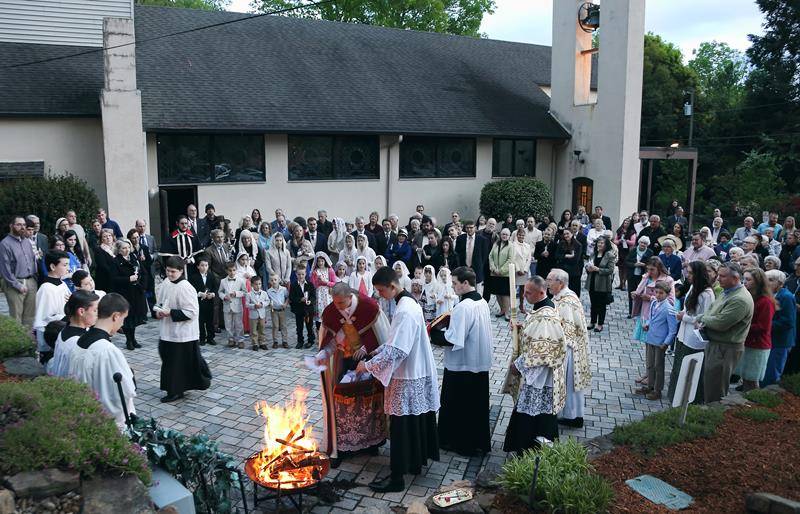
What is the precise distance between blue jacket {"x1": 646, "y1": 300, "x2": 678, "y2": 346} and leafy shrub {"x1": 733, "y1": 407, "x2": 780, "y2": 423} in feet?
4.64

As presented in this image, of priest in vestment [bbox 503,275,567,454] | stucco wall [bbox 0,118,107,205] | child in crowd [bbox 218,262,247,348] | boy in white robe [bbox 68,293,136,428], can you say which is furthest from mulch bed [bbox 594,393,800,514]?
stucco wall [bbox 0,118,107,205]

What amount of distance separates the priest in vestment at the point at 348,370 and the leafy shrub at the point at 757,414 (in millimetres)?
3936

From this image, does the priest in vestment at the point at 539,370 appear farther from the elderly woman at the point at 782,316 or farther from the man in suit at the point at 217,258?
the man in suit at the point at 217,258

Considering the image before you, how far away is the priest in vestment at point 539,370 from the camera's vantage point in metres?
6.34

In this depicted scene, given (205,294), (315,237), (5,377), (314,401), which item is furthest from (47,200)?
(314,401)

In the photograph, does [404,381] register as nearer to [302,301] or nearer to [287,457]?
[287,457]

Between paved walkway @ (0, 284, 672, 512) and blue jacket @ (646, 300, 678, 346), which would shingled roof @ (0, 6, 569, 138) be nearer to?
paved walkway @ (0, 284, 672, 512)

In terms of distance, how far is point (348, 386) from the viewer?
21.7ft

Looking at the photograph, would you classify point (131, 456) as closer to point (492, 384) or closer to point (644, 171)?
point (492, 384)

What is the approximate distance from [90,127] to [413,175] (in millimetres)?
10009

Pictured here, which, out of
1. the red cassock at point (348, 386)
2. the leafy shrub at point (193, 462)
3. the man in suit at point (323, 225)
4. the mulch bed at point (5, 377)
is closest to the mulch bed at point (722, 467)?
the red cassock at point (348, 386)

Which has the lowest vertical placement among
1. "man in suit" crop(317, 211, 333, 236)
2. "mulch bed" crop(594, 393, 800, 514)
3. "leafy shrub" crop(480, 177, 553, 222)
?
"mulch bed" crop(594, 393, 800, 514)

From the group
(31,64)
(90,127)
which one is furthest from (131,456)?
(31,64)

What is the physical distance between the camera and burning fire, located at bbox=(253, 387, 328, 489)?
5.51 metres
